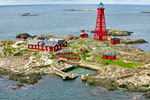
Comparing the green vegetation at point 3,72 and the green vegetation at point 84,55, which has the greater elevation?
the green vegetation at point 84,55

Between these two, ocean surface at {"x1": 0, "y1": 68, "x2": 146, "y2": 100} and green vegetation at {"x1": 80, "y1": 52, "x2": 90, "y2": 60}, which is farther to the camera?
green vegetation at {"x1": 80, "y1": 52, "x2": 90, "y2": 60}

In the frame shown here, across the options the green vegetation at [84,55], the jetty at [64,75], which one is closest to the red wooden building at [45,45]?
the green vegetation at [84,55]

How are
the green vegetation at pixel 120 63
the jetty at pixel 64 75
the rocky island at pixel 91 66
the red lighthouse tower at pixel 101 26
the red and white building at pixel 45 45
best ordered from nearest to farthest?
the rocky island at pixel 91 66 → the jetty at pixel 64 75 → the green vegetation at pixel 120 63 → the red and white building at pixel 45 45 → the red lighthouse tower at pixel 101 26

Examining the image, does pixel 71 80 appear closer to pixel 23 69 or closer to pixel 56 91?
pixel 56 91

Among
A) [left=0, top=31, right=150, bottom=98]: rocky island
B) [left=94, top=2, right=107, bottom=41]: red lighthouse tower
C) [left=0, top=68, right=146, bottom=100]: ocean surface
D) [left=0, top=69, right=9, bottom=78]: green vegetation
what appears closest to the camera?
[left=0, top=68, right=146, bottom=100]: ocean surface

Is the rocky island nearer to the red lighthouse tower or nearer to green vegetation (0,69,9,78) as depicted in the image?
green vegetation (0,69,9,78)

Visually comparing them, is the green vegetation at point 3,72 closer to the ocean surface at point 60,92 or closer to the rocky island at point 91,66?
the rocky island at point 91,66

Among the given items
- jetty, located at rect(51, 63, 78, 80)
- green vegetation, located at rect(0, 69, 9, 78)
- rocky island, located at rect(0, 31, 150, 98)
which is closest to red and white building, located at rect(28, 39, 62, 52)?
rocky island, located at rect(0, 31, 150, 98)

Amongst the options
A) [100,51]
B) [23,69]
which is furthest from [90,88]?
[100,51]
